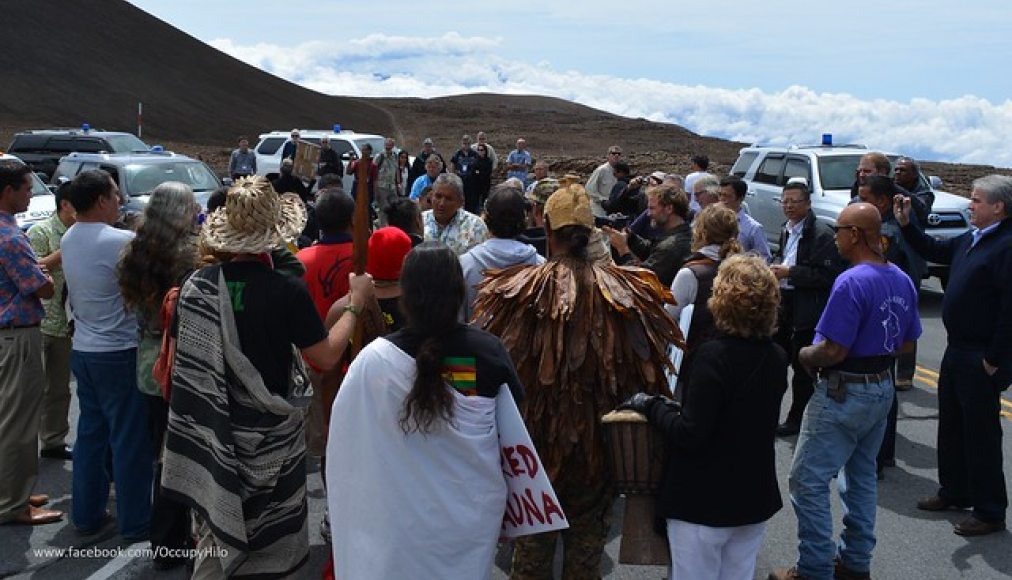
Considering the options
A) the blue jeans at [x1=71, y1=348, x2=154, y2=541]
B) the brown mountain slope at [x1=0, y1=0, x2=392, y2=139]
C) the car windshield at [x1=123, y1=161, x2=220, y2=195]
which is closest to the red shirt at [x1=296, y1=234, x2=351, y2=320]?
the blue jeans at [x1=71, y1=348, x2=154, y2=541]

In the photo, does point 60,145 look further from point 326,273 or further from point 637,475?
point 637,475

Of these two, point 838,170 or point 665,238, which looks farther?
point 838,170

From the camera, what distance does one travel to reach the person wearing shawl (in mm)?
3742

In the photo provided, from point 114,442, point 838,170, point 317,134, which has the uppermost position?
point 317,134

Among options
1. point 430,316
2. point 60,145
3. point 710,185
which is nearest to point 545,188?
point 710,185

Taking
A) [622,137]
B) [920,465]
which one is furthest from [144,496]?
[622,137]

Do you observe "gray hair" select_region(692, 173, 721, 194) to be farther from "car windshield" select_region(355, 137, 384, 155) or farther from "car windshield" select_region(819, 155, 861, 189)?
"car windshield" select_region(355, 137, 384, 155)

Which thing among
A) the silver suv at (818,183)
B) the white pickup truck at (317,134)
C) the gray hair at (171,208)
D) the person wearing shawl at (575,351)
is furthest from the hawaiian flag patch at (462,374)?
the white pickup truck at (317,134)

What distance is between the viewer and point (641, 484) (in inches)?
146

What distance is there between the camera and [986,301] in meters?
5.34

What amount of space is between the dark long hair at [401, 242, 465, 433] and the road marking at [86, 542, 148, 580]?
9.00 ft

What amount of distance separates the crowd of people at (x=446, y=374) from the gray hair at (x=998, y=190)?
15 millimetres

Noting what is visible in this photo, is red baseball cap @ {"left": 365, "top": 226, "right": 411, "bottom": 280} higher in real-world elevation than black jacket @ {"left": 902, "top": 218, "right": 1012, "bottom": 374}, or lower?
higher

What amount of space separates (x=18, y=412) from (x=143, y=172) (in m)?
10.1
